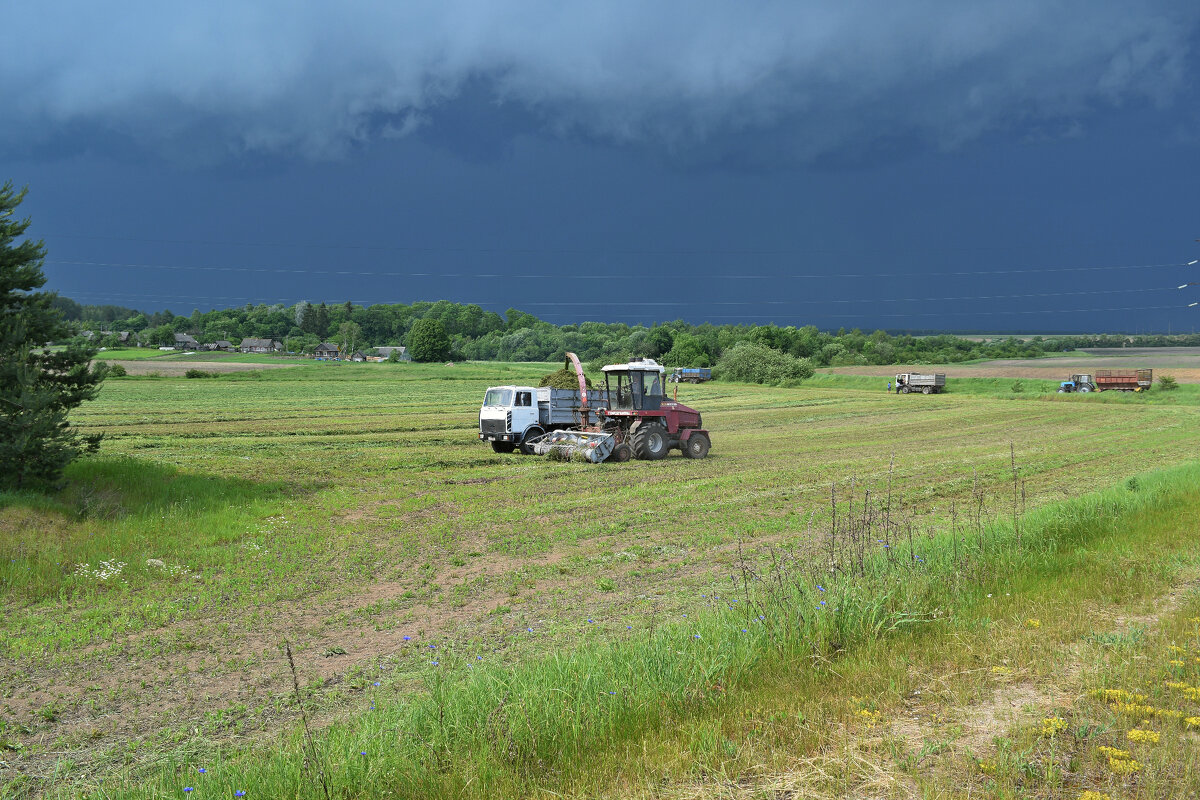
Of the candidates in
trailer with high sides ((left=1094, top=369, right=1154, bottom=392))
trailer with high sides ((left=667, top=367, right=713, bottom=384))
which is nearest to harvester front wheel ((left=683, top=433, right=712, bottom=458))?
trailer with high sides ((left=1094, top=369, right=1154, bottom=392))

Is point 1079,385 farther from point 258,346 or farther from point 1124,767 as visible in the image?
point 258,346

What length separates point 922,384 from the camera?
62406 millimetres

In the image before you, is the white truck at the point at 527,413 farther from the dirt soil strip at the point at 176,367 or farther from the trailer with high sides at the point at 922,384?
the dirt soil strip at the point at 176,367

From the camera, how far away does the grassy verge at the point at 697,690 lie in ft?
14.8

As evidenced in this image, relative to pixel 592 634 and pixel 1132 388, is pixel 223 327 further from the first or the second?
pixel 592 634

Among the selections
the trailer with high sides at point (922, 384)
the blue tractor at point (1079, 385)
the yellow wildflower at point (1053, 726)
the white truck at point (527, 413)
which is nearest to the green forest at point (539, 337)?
the trailer with high sides at point (922, 384)

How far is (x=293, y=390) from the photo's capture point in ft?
200

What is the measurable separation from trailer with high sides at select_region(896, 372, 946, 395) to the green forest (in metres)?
23.2

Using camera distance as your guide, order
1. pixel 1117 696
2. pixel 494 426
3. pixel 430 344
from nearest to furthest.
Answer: pixel 1117 696 → pixel 494 426 → pixel 430 344

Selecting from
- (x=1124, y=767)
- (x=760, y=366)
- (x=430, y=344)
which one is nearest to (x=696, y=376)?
(x=760, y=366)

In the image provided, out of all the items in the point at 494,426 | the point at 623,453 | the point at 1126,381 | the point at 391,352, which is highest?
the point at 391,352

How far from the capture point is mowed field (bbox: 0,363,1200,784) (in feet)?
21.6

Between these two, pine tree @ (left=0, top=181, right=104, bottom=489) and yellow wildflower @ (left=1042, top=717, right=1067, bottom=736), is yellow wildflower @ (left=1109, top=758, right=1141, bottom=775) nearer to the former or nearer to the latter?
yellow wildflower @ (left=1042, top=717, right=1067, bottom=736)

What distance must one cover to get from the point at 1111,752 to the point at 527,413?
20.6 m
